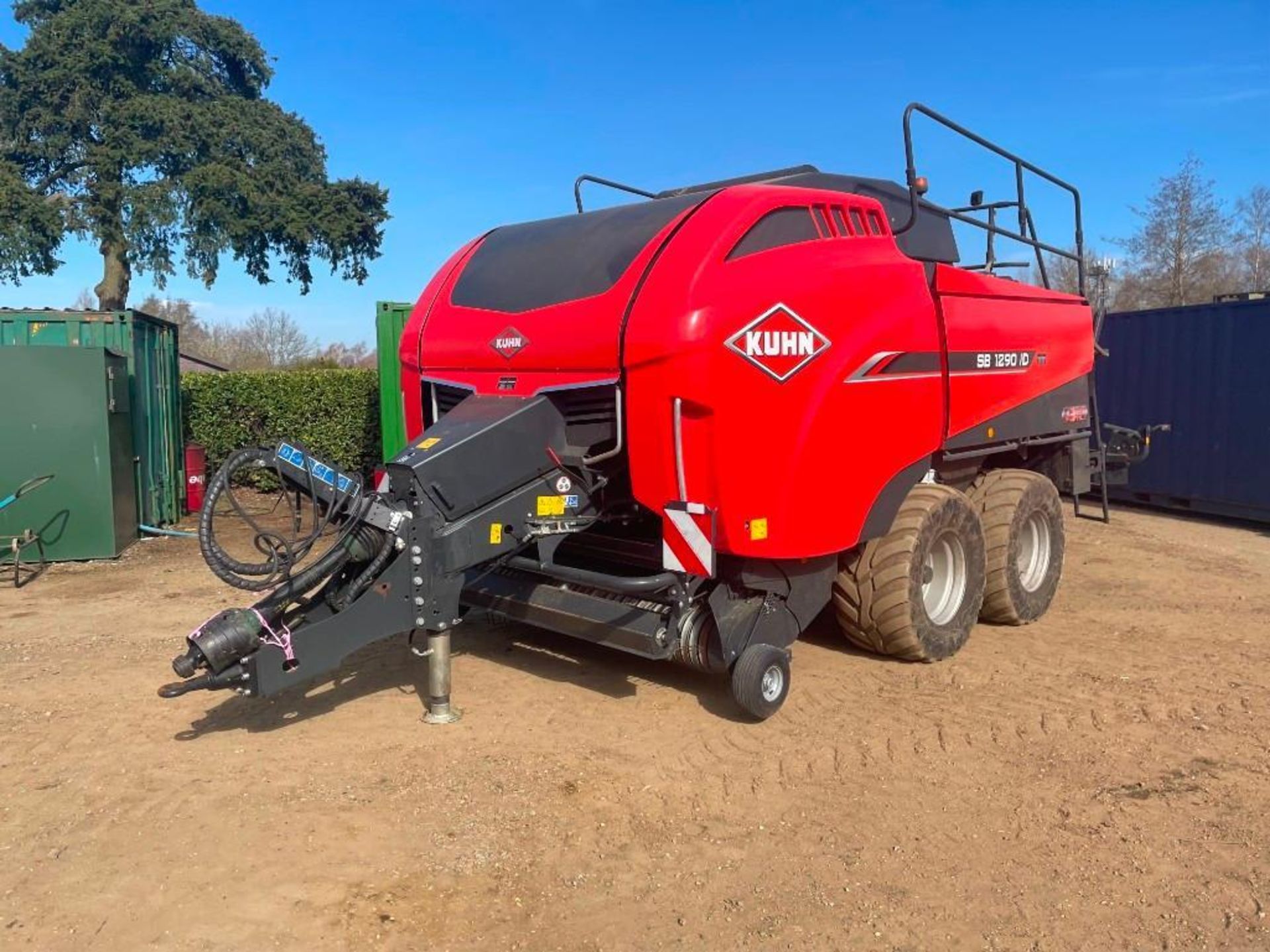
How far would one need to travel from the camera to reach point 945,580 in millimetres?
6051

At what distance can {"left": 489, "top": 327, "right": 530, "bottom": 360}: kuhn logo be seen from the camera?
500 centimetres

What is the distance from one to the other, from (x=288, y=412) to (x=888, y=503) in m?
10.2

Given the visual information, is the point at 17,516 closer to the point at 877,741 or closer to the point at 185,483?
the point at 185,483

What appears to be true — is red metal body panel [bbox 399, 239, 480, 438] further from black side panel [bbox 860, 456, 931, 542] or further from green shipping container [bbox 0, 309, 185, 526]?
green shipping container [bbox 0, 309, 185, 526]

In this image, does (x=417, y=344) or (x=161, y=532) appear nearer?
(x=417, y=344)

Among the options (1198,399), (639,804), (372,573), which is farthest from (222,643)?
(1198,399)

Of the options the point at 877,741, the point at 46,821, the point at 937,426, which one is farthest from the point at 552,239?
the point at 46,821

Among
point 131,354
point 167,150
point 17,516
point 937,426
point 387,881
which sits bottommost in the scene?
point 387,881

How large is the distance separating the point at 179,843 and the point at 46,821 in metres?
0.62

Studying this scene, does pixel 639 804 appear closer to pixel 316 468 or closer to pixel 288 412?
pixel 316 468

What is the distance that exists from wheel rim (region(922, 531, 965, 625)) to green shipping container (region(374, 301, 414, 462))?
5832mm

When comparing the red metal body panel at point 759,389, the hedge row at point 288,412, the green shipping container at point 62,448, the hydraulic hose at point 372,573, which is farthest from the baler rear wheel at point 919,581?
the hedge row at point 288,412

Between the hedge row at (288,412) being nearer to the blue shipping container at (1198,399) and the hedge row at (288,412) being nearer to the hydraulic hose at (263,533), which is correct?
the hydraulic hose at (263,533)

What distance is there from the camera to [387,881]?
3355mm
